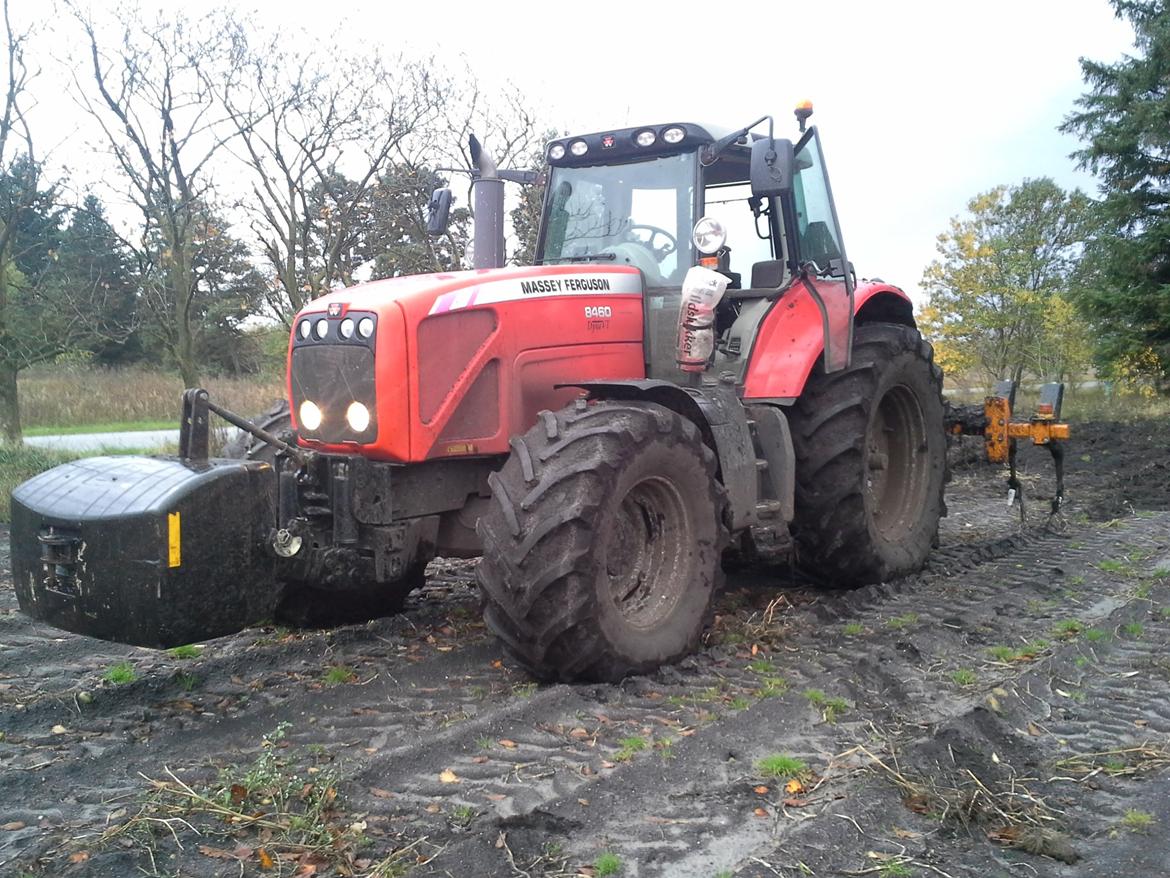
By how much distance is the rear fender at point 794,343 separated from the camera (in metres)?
5.47

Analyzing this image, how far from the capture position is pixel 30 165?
1194cm

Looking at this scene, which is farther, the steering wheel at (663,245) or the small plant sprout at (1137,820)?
the steering wheel at (663,245)

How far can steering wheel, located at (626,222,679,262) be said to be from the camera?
18.0ft

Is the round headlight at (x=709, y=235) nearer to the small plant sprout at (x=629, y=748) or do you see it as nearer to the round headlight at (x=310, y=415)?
the round headlight at (x=310, y=415)

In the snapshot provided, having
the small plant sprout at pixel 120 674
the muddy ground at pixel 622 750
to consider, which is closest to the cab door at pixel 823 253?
the muddy ground at pixel 622 750

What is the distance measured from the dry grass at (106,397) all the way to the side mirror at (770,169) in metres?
14.1

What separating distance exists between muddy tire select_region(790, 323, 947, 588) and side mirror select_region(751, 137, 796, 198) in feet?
4.40

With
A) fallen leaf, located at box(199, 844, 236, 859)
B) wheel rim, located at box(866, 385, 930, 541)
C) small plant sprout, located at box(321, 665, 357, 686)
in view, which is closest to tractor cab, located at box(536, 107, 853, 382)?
wheel rim, located at box(866, 385, 930, 541)

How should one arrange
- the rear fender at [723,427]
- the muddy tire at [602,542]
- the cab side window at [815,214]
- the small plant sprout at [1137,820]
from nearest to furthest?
the small plant sprout at [1137,820], the muddy tire at [602,542], the rear fender at [723,427], the cab side window at [815,214]

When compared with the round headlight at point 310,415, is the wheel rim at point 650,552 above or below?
below

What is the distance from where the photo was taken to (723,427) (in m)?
4.97

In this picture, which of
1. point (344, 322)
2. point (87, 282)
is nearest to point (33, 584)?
point (344, 322)

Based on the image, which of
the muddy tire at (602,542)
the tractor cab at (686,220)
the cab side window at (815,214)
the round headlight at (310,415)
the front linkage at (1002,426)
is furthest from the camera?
the front linkage at (1002,426)

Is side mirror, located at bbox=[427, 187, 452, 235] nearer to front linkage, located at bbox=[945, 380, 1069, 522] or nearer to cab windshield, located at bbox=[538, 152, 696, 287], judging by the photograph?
cab windshield, located at bbox=[538, 152, 696, 287]
